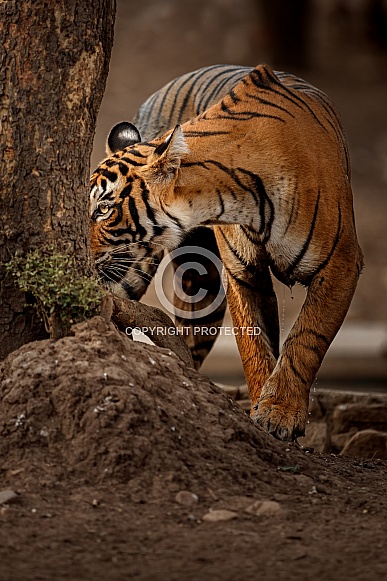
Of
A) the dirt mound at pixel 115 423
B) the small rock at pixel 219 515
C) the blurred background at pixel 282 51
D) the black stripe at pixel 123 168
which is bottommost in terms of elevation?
the small rock at pixel 219 515

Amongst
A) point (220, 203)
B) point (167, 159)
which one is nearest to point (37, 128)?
point (167, 159)

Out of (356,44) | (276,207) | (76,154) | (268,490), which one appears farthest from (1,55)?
(356,44)

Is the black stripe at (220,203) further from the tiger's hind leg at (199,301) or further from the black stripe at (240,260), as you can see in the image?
the tiger's hind leg at (199,301)

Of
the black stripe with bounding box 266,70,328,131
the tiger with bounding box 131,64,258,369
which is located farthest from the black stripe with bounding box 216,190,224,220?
the tiger with bounding box 131,64,258,369

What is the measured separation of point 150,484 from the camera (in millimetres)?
2930

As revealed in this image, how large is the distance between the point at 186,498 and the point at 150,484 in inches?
4.9

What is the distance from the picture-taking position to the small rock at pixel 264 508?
9.32 ft

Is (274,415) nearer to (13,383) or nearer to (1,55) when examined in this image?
(13,383)

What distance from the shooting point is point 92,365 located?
3141 mm

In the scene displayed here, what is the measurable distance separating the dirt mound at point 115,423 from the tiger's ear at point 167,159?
1075mm

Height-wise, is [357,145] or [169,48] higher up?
[169,48]

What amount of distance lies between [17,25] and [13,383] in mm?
1244

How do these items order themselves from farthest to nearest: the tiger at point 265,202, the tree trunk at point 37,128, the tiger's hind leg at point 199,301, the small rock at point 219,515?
the tiger's hind leg at point 199,301, the tiger at point 265,202, the tree trunk at point 37,128, the small rock at point 219,515

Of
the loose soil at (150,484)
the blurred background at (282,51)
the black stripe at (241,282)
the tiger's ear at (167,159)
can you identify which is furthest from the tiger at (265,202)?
the blurred background at (282,51)
